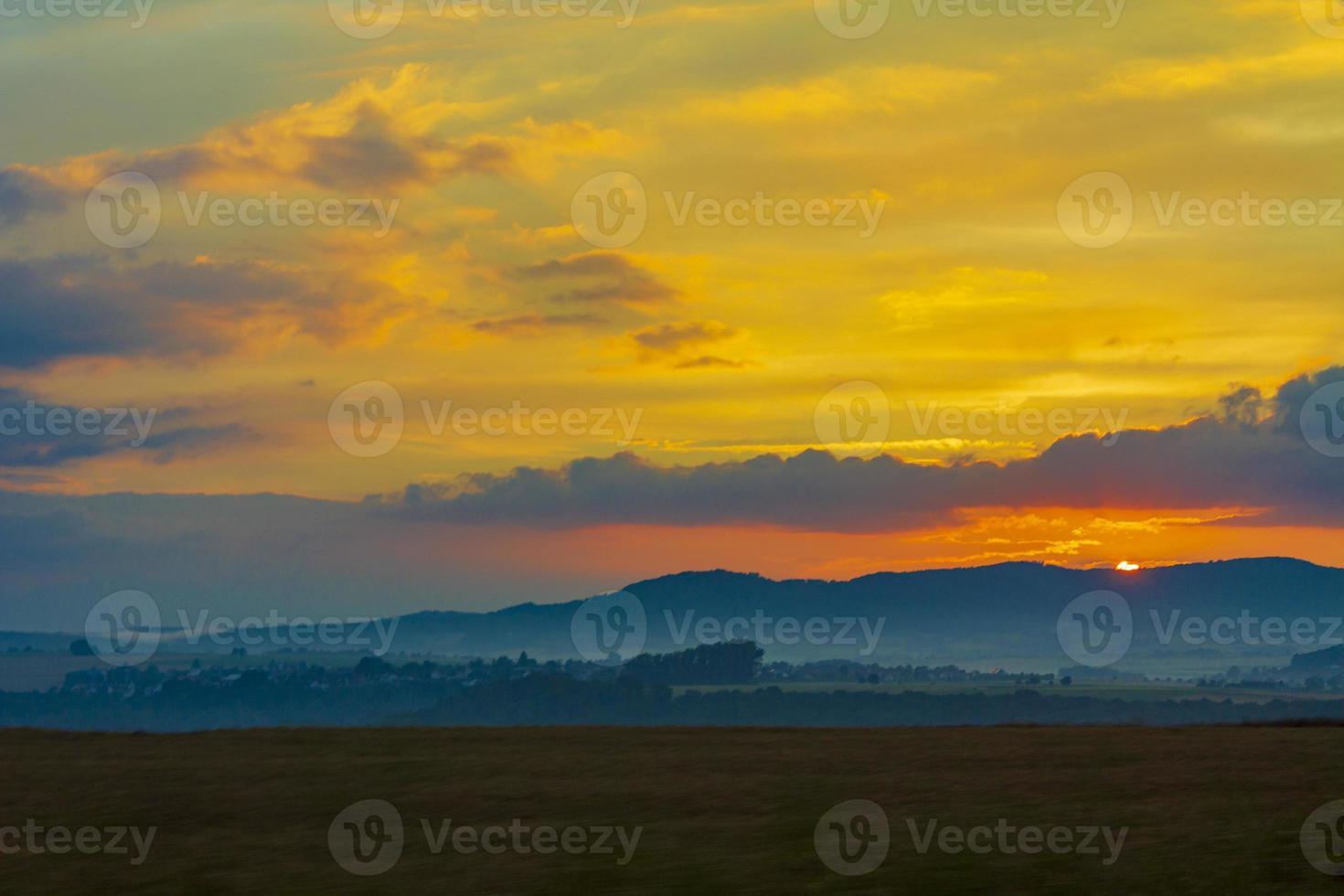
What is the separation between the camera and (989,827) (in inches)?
824

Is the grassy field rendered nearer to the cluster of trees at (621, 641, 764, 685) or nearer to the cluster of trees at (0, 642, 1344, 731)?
the cluster of trees at (0, 642, 1344, 731)

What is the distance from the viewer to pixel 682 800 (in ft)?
78.0

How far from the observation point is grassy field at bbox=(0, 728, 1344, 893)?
1836cm

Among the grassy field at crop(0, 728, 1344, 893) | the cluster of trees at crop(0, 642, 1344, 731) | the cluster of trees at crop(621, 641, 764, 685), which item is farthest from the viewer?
the cluster of trees at crop(621, 641, 764, 685)

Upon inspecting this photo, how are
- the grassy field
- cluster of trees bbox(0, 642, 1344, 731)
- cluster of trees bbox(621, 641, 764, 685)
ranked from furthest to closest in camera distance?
cluster of trees bbox(621, 641, 764, 685) → cluster of trees bbox(0, 642, 1344, 731) → the grassy field

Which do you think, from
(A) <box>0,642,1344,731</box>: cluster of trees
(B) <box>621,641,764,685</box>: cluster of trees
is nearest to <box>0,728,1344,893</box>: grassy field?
(A) <box>0,642,1344,731</box>: cluster of trees

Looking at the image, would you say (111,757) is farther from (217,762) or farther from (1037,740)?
(1037,740)

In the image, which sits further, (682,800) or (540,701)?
(540,701)

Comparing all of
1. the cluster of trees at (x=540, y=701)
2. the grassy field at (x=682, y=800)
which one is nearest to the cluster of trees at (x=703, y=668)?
the cluster of trees at (x=540, y=701)

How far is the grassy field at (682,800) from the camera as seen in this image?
60.2 feet

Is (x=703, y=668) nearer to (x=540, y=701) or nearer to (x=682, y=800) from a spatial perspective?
(x=540, y=701)

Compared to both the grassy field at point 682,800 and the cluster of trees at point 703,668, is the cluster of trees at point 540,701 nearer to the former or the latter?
the cluster of trees at point 703,668

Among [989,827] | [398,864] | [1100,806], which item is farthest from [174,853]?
[1100,806]

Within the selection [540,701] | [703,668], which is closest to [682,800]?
[540,701]
